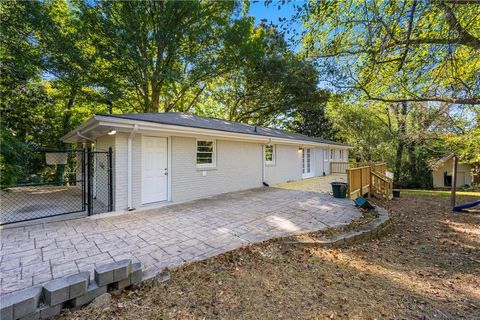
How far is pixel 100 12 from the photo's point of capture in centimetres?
1130

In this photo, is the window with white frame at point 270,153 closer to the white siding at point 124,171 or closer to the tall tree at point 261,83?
the tall tree at point 261,83

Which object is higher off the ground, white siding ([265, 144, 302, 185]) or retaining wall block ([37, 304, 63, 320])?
white siding ([265, 144, 302, 185])

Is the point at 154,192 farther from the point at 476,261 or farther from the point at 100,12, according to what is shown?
the point at 100,12

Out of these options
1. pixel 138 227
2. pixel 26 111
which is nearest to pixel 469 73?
pixel 138 227

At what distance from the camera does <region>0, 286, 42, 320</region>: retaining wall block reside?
79.3 inches

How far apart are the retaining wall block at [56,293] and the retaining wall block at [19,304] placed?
74 mm

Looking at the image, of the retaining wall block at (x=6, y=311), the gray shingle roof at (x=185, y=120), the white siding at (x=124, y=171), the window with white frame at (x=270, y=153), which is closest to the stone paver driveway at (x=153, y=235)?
the white siding at (x=124, y=171)

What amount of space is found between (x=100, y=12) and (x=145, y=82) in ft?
12.3

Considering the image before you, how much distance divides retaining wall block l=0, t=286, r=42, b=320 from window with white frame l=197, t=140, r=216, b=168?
242 inches

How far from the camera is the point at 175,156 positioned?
7.49m

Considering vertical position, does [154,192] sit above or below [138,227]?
above

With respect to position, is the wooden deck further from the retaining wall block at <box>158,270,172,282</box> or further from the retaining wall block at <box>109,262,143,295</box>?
the retaining wall block at <box>109,262,143,295</box>

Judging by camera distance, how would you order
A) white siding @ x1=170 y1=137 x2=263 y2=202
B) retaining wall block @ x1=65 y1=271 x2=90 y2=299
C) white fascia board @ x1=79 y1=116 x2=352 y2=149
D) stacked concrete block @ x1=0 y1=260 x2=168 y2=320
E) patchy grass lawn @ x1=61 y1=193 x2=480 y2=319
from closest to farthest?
stacked concrete block @ x1=0 y1=260 x2=168 y2=320 < retaining wall block @ x1=65 y1=271 x2=90 y2=299 < patchy grass lawn @ x1=61 y1=193 x2=480 y2=319 < white fascia board @ x1=79 y1=116 x2=352 y2=149 < white siding @ x1=170 y1=137 x2=263 y2=202

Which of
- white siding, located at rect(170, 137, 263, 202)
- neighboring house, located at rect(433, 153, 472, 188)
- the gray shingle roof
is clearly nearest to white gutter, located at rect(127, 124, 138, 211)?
the gray shingle roof
